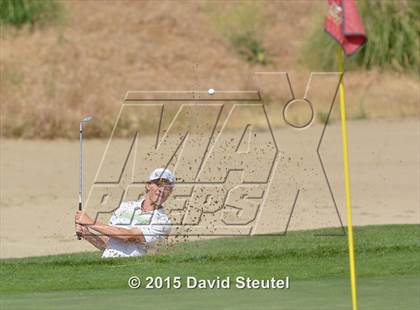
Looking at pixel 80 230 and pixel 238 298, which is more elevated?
pixel 80 230

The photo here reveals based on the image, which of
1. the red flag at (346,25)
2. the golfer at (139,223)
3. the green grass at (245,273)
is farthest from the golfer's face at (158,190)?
the red flag at (346,25)

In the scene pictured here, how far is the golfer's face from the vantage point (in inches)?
402

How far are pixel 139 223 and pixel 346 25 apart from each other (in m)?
3.74

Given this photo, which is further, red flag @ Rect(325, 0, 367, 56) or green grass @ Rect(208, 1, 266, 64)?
green grass @ Rect(208, 1, 266, 64)

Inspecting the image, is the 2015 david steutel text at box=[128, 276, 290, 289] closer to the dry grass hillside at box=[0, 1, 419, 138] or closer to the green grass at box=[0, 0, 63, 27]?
the dry grass hillside at box=[0, 1, 419, 138]

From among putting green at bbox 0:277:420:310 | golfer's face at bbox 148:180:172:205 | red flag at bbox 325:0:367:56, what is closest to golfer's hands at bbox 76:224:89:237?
golfer's face at bbox 148:180:172:205

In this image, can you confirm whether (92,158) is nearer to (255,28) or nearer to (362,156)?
(362,156)

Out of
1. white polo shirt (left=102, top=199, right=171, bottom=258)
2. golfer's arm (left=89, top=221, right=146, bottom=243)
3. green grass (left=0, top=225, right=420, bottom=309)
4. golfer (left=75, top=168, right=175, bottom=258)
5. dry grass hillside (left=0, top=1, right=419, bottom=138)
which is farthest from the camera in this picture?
dry grass hillside (left=0, top=1, right=419, bottom=138)

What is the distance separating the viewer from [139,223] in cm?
1021

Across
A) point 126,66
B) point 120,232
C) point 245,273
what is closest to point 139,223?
point 120,232

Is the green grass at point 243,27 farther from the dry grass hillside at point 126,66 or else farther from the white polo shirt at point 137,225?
the white polo shirt at point 137,225

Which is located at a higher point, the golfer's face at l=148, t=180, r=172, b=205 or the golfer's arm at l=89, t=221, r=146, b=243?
the golfer's face at l=148, t=180, r=172, b=205

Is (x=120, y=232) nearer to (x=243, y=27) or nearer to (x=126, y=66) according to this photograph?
(x=126, y=66)

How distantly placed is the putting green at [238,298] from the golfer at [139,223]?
4.54 feet
